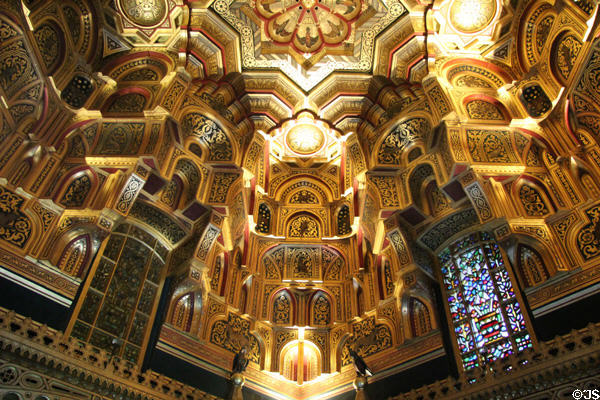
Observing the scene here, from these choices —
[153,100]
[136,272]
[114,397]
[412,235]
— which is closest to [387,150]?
[412,235]

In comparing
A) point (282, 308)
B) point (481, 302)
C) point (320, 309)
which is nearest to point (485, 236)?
point (481, 302)

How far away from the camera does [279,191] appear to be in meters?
14.1

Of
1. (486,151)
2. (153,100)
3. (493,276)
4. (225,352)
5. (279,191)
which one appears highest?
(279,191)

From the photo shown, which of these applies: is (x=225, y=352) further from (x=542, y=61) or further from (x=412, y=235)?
(x=542, y=61)

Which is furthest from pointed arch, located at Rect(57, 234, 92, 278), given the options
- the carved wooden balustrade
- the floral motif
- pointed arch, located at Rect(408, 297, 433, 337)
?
pointed arch, located at Rect(408, 297, 433, 337)

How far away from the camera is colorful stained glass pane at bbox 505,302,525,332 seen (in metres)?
8.61

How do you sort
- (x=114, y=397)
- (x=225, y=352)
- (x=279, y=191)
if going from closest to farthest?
(x=114, y=397)
(x=225, y=352)
(x=279, y=191)

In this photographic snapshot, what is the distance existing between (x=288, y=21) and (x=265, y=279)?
276 inches

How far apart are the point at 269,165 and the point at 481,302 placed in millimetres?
6990

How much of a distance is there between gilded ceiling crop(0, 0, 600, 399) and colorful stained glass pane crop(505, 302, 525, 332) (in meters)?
0.06

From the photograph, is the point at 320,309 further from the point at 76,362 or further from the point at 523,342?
the point at 76,362

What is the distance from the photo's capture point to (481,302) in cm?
944

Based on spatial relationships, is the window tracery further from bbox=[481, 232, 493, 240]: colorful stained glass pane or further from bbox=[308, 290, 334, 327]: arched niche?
bbox=[481, 232, 493, 240]: colorful stained glass pane

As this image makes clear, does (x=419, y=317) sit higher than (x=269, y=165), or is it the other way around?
(x=269, y=165)
